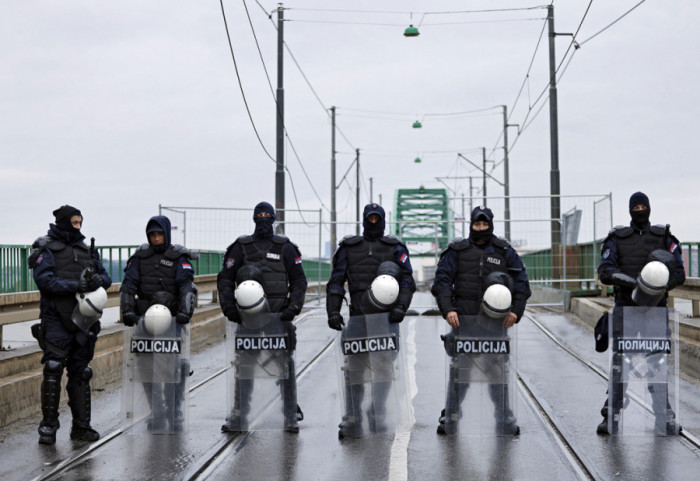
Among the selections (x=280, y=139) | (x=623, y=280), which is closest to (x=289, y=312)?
(x=623, y=280)

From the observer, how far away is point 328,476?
661cm

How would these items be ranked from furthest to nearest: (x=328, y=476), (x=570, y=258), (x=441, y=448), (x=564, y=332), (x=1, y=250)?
(x=570, y=258) → (x=564, y=332) → (x=1, y=250) → (x=441, y=448) → (x=328, y=476)

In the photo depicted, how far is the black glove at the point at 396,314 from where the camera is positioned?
809cm

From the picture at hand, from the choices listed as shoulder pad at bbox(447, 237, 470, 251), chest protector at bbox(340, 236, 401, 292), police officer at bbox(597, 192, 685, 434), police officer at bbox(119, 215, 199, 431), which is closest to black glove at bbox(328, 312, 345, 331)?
chest protector at bbox(340, 236, 401, 292)

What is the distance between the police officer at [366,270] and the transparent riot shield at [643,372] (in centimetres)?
191

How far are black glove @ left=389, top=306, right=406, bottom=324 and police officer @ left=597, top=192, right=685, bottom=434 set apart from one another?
5.89 feet

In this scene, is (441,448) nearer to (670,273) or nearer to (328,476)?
(328,476)

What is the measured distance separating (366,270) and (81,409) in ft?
9.11

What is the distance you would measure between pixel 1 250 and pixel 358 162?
4788cm

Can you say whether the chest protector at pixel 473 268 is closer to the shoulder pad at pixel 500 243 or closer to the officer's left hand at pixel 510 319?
the shoulder pad at pixel 500 243

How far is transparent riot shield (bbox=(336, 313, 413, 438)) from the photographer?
26.8 ft

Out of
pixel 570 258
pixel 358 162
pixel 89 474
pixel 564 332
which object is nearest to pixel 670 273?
pixel 89 474

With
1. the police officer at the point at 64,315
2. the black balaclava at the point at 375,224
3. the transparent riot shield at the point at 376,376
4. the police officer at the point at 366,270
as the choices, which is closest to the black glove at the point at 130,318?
the police officer at the point at 64,315

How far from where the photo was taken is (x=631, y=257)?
8.34m
